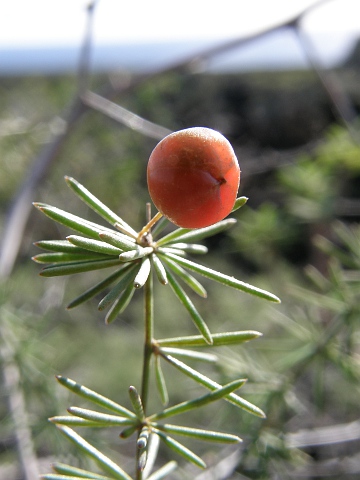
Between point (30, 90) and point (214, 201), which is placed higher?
point (30, 90)

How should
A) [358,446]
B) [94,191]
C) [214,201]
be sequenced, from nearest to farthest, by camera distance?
1. [214,201]
2. [358,446]
3. [94,191]

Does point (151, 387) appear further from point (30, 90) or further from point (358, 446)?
point (30, 90)

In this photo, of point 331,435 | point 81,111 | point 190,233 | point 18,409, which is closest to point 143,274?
point 190,233

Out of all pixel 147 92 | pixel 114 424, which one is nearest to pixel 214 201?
pixel 114 424

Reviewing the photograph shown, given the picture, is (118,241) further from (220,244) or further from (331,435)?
(220,244)

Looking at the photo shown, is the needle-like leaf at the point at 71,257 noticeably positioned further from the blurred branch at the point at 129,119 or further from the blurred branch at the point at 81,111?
the blurred branch at the point at 81,111

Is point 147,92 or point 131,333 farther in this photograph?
point 147,92

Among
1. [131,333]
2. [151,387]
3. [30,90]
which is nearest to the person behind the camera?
[151,387]

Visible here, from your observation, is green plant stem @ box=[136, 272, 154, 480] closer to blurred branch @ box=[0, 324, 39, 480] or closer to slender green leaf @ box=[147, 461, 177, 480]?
slender green leaf @ box=[147, 461, 177, 480]
